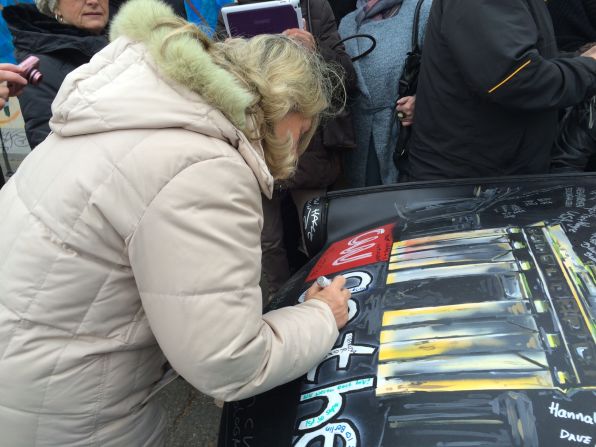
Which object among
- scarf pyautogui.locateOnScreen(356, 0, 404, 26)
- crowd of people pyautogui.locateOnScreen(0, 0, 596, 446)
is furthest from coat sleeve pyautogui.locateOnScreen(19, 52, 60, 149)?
scarf pyautogui.locateOnScreen(356, 0, 404, 26)

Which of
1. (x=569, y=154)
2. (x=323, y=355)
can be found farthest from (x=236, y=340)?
(x=569, y=154)

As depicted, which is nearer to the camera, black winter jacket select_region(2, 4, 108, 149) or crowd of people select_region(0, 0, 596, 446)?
crowd of people select_region(0, 0, 596, 446)

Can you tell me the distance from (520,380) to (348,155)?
199 cm

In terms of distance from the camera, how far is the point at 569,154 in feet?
7.48

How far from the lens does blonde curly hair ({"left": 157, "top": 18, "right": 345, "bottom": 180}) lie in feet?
3.94

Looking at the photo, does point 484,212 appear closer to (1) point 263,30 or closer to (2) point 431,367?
(2) point 431,367

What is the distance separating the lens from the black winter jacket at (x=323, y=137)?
2.70 m

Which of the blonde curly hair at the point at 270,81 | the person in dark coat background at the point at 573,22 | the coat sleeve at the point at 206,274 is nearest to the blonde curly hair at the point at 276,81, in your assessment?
the blonde curly hair at the point at 270,81

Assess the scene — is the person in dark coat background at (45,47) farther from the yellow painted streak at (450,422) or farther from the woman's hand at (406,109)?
the yellow painted streak at (450,422)

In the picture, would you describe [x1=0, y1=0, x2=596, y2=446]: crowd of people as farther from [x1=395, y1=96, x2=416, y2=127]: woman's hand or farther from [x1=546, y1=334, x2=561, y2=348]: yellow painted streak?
[x1=395, y1=96, x2=416, y2=127]: woman's hand

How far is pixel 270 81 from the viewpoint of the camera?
4.16ft

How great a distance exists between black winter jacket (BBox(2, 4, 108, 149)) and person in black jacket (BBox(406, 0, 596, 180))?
1.46m

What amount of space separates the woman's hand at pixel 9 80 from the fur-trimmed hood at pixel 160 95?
94cm

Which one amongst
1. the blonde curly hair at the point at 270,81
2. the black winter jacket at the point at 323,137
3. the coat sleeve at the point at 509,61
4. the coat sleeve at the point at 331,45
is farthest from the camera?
the black winter jacket at the point at 323,137
